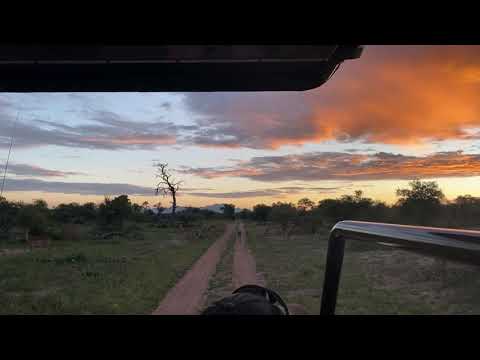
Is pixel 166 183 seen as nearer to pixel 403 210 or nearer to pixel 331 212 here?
pixel 331 212

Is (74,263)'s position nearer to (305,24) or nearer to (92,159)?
(92,159)

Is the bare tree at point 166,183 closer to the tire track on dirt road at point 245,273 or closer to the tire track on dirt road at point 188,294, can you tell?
the tire track on dirt road at point 245,273

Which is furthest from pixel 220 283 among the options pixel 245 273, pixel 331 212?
pixel 331 212

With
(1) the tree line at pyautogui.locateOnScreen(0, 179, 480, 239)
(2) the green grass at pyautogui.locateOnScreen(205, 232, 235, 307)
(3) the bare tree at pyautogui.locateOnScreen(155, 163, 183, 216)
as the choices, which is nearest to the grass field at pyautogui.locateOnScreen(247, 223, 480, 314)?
(2) the green grass at pyautogui.locateOnScreen(205, 232, 235, 307)

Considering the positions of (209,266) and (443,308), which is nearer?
(443,308)

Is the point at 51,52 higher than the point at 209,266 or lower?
higher

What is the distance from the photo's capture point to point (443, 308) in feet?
30.8

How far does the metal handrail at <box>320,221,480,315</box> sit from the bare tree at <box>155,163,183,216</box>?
140 ft

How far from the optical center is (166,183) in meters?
43.8
